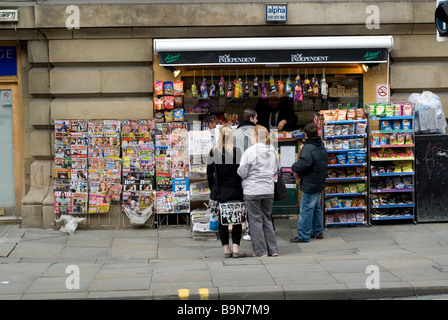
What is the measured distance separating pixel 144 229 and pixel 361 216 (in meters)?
3.63

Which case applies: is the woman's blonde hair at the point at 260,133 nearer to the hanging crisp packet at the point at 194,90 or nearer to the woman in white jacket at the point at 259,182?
the woman in white jacket at the point at 259,182

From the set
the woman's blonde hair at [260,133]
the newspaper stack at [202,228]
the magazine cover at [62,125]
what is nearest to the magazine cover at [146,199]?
the newspaper stack at [202,228]

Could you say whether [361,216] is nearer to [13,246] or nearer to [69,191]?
[69,191]

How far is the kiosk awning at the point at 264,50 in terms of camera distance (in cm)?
1096

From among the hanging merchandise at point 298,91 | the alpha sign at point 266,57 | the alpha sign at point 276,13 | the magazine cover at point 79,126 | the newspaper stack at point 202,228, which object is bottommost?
the newspaper stack at point 202,228

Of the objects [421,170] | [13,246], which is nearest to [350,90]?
[421,170]

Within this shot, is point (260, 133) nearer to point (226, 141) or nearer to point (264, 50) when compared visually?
point (226, 141)

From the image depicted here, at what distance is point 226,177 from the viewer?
9.32 m

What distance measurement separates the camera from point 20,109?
11.9 metres

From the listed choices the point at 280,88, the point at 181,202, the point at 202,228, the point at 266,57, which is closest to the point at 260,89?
the point at 280,88

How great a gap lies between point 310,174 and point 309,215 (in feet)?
2.06

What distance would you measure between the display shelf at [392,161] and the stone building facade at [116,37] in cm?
116

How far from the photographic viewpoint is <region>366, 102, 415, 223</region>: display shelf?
11172mm

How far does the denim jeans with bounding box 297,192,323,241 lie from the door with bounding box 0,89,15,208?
5.14 m
